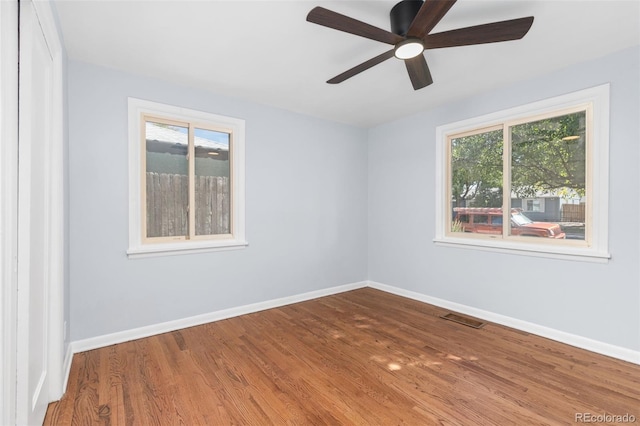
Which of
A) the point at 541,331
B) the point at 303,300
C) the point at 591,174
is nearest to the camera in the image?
the point at 591,174

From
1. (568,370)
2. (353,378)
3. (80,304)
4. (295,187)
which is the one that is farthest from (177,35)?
(568,370)

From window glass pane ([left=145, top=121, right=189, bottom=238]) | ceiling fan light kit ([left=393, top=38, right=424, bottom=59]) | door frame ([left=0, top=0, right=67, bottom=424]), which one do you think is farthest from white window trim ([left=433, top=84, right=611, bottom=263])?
door frame ([left=0, top=0, right=67, bottom=424])

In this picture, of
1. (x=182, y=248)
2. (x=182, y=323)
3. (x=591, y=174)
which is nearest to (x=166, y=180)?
(x=182, y=248)

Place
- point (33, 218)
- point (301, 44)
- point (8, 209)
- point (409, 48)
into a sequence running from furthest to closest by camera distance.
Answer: point (301, 44), point (409, 48), point (33, 218), point (8, 209)

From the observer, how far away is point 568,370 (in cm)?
232

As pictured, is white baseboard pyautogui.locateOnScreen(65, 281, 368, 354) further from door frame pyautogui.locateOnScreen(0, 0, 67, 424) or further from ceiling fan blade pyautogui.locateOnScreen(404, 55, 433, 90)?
ceiling fan blade pyautogui.locateOnScreen(404, 55, 433, 90)

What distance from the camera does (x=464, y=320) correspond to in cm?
334

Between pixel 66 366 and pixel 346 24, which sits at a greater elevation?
pixel 346 24

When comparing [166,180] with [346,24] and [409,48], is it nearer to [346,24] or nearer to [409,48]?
[346,24]

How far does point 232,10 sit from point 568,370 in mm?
3584

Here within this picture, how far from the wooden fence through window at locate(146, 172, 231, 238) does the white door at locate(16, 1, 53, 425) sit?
1201 mm

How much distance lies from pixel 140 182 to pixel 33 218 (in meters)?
1.40

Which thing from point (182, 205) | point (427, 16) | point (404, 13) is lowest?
point (182, 205)

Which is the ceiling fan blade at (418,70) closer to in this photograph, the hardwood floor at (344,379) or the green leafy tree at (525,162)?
the green leafy tree at (525,162)
